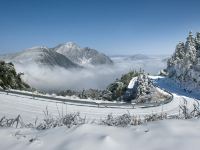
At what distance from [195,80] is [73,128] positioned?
85.9m

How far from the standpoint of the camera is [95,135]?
720cm

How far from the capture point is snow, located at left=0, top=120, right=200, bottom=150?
6.67 meters

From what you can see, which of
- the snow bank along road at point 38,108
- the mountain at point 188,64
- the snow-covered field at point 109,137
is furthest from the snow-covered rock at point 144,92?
the snow-covered field at point 109,137

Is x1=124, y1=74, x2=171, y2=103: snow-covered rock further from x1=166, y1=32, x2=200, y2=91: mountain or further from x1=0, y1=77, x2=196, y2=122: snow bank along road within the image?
x1=0, y1=77, x2=196, y2=122: snow bank along road

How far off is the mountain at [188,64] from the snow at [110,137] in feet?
269

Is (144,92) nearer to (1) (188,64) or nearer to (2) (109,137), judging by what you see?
(1) (188,64)

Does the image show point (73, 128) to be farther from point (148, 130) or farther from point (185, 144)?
point (185, 144)

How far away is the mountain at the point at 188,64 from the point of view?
301ft

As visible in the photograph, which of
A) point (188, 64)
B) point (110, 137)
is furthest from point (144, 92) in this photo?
point (110, 137)

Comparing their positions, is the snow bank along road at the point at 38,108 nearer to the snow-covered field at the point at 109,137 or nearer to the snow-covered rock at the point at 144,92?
the snow-covered field at the point at 109,137

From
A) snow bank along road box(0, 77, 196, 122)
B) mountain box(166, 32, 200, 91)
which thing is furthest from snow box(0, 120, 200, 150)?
mountain box(166, 32, 200, 91)

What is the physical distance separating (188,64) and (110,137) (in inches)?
4022

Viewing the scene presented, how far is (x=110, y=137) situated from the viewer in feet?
23.0

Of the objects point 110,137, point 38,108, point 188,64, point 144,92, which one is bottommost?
point 144,92
